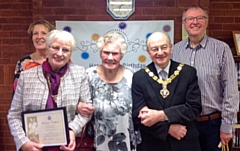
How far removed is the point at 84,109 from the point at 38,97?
12.0 inches

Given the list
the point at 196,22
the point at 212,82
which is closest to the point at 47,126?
the point at 212,82

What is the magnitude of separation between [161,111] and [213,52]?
733 millimetres

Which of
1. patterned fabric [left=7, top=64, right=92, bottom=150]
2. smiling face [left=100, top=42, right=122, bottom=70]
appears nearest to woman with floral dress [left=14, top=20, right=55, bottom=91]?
patterned fabric [left=7, top=64, right=92, bottom=150]

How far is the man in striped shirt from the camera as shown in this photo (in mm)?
2236

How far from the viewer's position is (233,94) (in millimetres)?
2246

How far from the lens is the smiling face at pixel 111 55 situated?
2.02 meters

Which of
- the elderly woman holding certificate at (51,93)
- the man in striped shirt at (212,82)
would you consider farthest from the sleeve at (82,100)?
the man in striped shirt at (212,82)

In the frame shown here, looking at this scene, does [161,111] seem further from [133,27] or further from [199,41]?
[133,27]

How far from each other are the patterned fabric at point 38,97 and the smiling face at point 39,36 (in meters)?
0.60

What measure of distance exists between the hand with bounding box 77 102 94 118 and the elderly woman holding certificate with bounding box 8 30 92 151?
1.0 inches

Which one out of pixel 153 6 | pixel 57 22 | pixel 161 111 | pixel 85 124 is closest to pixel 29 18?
pixel 57 22

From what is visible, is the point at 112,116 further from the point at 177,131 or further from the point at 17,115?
the point at 17,115

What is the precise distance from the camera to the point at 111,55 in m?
2.02

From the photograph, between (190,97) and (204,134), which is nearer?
(190,97)
